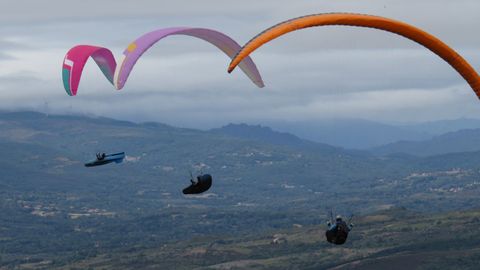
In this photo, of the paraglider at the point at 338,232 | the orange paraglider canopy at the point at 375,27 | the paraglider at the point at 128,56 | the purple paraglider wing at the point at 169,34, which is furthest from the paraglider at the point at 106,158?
the orange paraglider canopy at the point at 375,27

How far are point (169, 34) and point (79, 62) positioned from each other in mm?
13069

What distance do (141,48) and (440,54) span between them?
959 inches

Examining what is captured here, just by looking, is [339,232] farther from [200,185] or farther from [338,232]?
[200,185]

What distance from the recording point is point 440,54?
63.6 m

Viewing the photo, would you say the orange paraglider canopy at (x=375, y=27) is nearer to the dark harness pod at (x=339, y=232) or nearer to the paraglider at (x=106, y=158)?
the dark harness pod at (x=339, y=232)

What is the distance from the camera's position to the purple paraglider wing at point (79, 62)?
89.2 meters

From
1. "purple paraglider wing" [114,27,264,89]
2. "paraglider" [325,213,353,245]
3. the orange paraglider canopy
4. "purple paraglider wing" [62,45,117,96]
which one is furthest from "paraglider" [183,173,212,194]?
the orange paraglider canopy

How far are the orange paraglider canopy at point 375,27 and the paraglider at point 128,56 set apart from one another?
768 inches

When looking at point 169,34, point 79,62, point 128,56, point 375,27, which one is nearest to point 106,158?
point 79,62

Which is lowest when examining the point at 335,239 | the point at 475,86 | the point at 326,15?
the point at 335,239

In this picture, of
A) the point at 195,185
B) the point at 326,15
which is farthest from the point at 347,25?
the point at 195,185

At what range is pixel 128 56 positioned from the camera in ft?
260

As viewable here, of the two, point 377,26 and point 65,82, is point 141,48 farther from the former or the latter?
point 377,26

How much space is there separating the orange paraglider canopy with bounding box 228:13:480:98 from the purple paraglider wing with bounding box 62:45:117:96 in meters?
33.4
